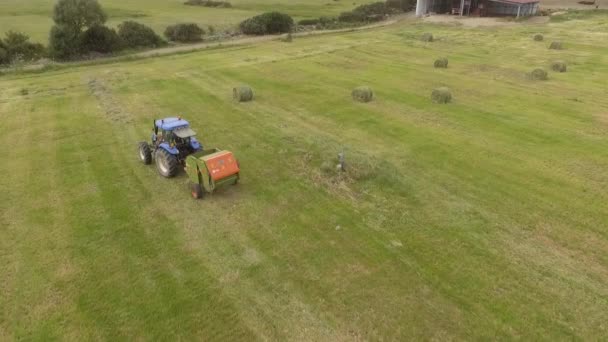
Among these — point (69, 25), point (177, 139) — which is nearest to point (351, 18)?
point (69, 25)

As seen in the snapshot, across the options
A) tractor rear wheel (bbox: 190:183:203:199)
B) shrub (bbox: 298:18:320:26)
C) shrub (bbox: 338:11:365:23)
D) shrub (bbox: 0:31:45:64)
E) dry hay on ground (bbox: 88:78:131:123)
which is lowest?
tractor rear wheel (bbox: 190:183:203:199)

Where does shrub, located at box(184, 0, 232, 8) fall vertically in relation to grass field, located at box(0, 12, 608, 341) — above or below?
above

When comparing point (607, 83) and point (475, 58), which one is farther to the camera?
point (475, 58)

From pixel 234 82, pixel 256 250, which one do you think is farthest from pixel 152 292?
pixel 234 82

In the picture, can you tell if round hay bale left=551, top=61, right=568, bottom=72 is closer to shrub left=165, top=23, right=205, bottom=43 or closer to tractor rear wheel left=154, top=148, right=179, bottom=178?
tractor rear wheel left=154, top=148, right=179, bottom=178

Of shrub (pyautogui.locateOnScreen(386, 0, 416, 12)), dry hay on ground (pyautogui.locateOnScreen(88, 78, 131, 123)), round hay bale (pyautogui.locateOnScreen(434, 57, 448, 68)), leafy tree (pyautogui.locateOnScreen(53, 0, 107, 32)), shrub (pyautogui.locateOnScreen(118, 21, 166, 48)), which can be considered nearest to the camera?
dry hay on ground (pyautogui.locateOnScreen(88, 78, 131, 123))

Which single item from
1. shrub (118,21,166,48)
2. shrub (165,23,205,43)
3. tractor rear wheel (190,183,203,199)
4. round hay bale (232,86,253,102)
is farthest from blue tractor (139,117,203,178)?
shrub (165,23,205,43)

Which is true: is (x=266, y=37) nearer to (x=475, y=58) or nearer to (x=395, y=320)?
(x=475, y=58)

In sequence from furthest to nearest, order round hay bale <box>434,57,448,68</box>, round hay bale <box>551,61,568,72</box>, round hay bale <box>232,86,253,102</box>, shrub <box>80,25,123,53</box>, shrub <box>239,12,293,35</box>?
1. shrub <box>239,12,293,35</box>
2. shrub <box>80,25,123,53</box>
3. round hay bale <box>434,57,448,68</box>
4. round hay bale <box>551,61,568,72</box>
5. round hay bale <box>232,86,253,102</box>

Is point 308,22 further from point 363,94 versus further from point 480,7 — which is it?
point 363,94
